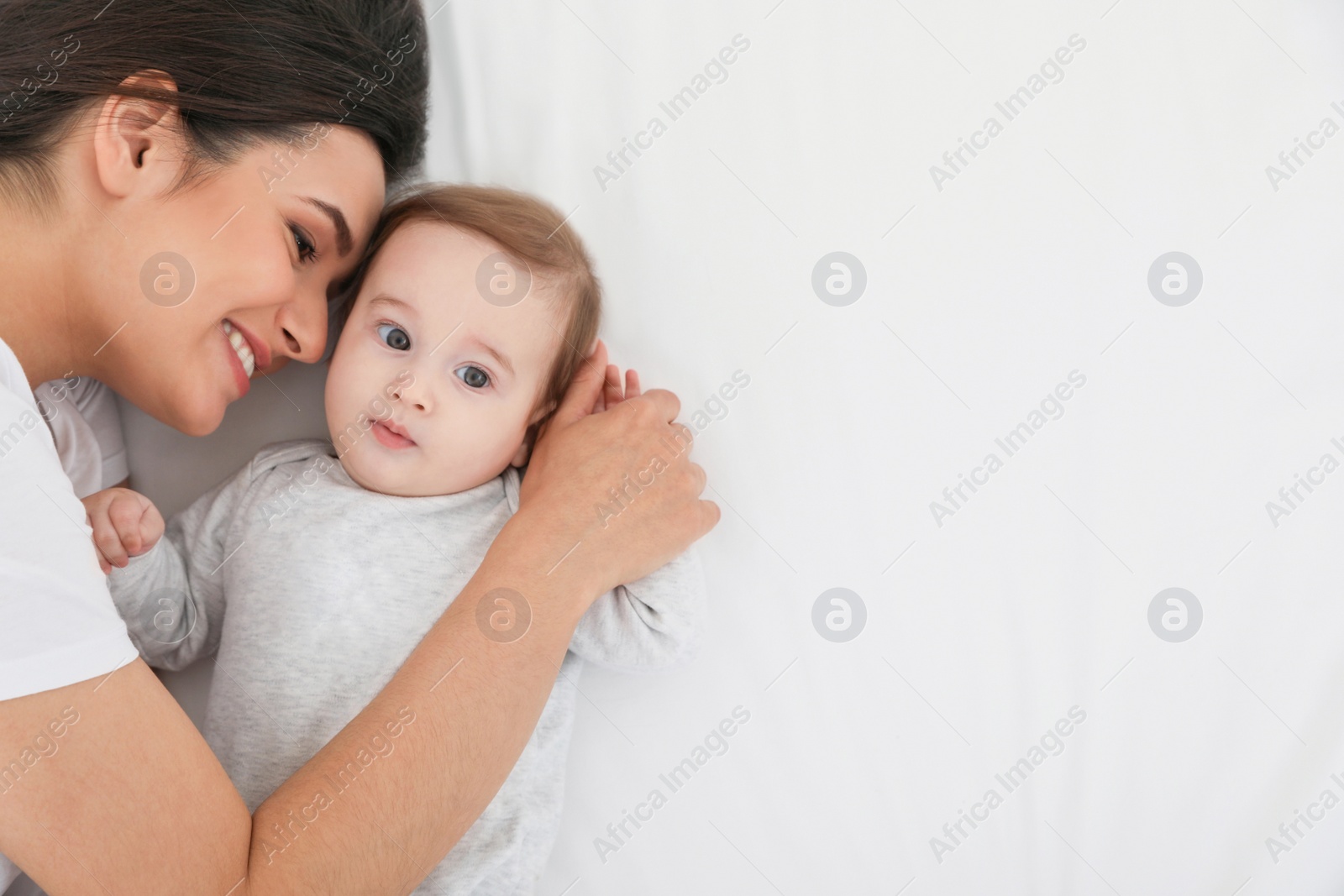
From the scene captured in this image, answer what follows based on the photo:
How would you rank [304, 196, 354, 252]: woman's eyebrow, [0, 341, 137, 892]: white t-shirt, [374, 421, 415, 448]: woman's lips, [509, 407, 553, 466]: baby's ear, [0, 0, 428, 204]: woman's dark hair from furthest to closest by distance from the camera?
[509, 407, 553, 466]: baby's ear, [374, 421, 415, 448]: woman's lips, [304, 196, 354, 252]: woman's eyebrow, [0, 0, 428, 204]: woman's dark hair, [0, 341, 137, 892]: white t-shirt

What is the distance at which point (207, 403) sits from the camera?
1.22 metres

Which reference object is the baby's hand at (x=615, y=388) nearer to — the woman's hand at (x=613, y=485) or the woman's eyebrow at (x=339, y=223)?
the woman's hand at (x=613, y=485)

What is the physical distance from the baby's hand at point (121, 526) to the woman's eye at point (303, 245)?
421 mm

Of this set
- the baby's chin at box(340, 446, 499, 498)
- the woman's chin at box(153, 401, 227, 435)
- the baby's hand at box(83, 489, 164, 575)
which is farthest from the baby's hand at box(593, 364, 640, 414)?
the baby's hand at box(83, 489, 164, 575)

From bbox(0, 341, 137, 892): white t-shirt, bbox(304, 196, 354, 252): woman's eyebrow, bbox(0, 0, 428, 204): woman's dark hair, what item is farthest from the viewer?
bbox(304, 196, 354, 252): woman's eyebrow

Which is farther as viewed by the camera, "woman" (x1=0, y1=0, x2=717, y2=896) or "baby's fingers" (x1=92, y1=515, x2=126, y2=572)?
"baby's fingers" (x1=92, y1=515, x2=126, y2=572)

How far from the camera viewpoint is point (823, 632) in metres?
1.37

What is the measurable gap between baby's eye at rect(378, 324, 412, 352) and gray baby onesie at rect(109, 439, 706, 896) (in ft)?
0.74

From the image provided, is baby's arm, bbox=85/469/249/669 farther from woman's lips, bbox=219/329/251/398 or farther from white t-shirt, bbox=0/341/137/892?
white t-shirt, bbox=0/341/137/892

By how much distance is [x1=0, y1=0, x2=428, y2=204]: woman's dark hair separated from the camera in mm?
1030

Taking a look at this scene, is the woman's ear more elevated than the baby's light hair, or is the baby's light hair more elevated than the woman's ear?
the baby's light hair

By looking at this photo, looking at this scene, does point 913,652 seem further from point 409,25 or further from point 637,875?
point 409,25

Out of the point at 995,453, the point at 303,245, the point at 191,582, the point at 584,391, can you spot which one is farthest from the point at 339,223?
the point at 995,453

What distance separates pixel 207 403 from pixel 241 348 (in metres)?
0.10
